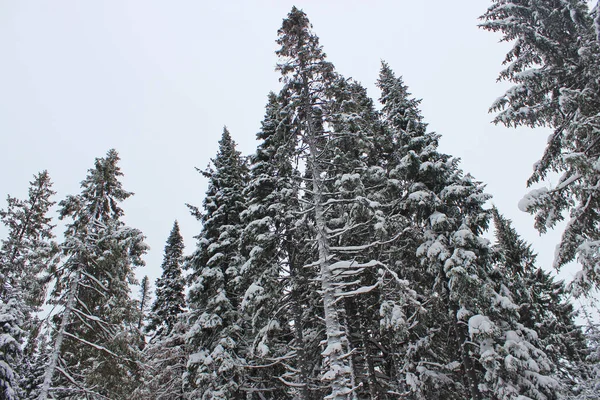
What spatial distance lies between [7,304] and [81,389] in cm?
421

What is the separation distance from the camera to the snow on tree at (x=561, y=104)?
323 inches

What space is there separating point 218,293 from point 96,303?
18.9 feet

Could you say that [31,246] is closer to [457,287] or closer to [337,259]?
[337,259]

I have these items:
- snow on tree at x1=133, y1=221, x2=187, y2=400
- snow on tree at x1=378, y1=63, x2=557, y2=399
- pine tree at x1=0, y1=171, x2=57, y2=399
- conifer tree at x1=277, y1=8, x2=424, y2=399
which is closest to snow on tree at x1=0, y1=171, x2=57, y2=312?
pine tree at x1=0, y1=171, x2=57, y2=399

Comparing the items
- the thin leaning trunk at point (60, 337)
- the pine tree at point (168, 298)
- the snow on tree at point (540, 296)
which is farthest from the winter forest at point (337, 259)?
the pine tree at point (168, 298)

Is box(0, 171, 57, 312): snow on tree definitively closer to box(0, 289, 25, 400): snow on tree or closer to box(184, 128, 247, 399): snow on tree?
box(0, 289, 25, 400): snow on tree

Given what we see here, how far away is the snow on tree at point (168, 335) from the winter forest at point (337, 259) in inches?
13.8

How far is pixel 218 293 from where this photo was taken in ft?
48.7

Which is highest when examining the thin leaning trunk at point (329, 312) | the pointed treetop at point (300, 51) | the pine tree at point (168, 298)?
the pointed treetop at point (300, 51)

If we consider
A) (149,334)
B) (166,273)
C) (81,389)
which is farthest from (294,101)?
(149,334)

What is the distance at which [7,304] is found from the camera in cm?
1183

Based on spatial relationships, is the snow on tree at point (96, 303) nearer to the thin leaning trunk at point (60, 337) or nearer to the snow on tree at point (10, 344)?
the thin leaning trunk at point (60, 337)

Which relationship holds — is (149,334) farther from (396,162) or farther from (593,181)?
(593,181)

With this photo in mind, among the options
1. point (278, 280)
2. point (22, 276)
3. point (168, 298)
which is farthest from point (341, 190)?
point (168, 298)
